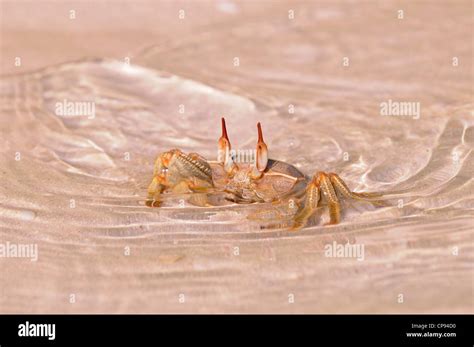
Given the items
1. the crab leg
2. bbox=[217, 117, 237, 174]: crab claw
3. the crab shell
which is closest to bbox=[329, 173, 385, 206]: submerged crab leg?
the crab shell

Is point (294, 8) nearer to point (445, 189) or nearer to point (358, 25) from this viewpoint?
point (358, 25)

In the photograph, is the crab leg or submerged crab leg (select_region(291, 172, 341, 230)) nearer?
submerged crab leg (select_region(291, 172, 341, 230))

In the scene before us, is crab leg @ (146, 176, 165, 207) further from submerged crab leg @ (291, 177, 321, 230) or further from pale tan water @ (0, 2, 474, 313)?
submerged crab leg @ (291, 177, 321, 230)

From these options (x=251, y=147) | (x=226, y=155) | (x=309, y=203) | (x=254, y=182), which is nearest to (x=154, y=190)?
(x=226, y=155)

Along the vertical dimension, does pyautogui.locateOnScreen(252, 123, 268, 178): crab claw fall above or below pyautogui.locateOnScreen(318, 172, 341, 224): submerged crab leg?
above

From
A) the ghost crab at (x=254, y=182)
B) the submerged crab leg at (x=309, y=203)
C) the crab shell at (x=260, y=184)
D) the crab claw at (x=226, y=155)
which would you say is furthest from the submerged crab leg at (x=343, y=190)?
the crab claw at (x=226, y=155)

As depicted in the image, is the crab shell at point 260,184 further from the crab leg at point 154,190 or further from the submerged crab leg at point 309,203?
the crab leg at point 154,190
